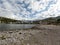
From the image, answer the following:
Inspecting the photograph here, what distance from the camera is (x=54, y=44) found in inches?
522

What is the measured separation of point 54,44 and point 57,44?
28cm

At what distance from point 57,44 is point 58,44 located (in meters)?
0.09

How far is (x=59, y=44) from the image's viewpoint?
13219 mm

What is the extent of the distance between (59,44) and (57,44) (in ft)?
0.66

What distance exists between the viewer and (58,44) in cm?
1316

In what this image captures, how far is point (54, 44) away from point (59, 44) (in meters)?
0.47

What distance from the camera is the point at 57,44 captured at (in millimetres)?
13180

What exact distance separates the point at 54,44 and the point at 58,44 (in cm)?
37
